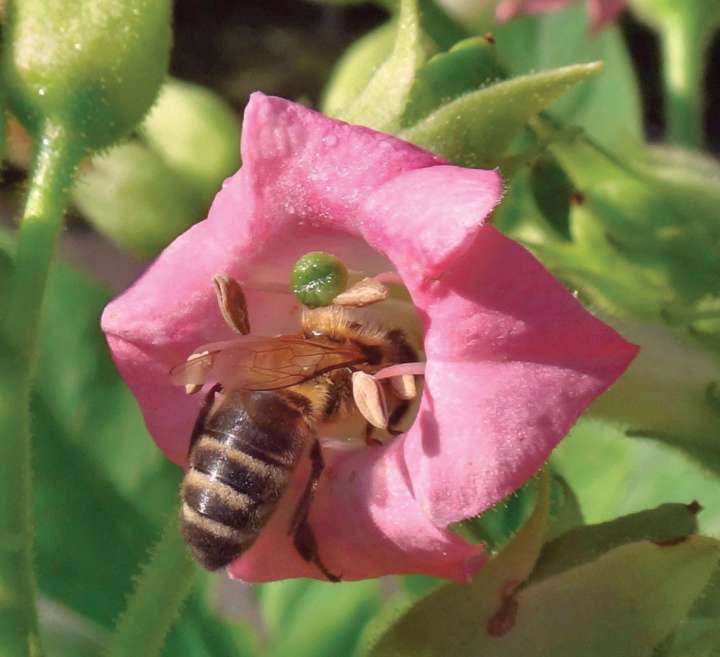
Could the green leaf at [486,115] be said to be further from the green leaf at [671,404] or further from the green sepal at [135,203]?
the green sepal at [135,203]

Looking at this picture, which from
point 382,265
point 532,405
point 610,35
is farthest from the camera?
point 610,35

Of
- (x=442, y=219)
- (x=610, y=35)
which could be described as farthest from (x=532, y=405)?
(x=610, y=35)

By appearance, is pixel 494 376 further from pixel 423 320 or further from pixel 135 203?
pixel 135 203

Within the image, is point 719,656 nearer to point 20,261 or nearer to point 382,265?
point 382,265

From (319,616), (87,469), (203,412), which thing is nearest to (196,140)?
(87,469)

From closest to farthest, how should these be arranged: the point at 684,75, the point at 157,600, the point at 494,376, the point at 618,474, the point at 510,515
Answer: the point at 494,376 → the point at 157,600 → the point at 510,515 → the point at 618,474 → the point at 684,75
